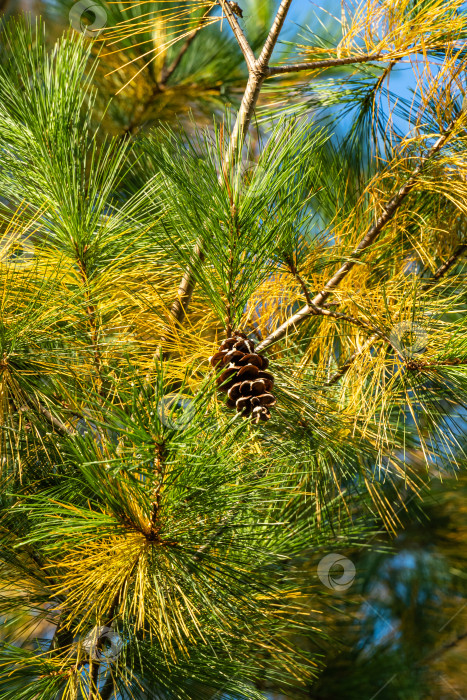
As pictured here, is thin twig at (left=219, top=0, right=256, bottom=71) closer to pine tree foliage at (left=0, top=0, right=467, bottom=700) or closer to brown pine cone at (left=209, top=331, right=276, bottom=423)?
pine tree foliage at (left=0, top=0, right=467, bottom=700)

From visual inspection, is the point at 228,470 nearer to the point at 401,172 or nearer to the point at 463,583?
the point at 401,172

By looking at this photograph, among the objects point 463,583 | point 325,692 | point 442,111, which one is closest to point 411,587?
point 463,583
